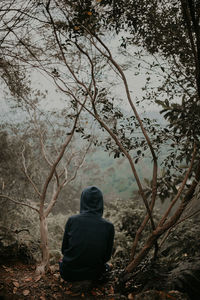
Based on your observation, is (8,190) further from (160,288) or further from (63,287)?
(160,288)

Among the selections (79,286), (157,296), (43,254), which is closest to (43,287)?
(79,286)

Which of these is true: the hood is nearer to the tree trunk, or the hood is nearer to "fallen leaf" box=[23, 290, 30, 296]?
"fallen leaf" box=[23, 290, 30, 296]

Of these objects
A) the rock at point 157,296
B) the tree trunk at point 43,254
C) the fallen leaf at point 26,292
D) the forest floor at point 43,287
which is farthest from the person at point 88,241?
the tree trunk at point 43,254

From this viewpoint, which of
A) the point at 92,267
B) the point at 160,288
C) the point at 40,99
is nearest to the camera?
the point at 160,288

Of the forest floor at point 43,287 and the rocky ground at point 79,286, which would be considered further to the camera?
the forest floor at point 43,287

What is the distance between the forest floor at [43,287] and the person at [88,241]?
0.19 metres

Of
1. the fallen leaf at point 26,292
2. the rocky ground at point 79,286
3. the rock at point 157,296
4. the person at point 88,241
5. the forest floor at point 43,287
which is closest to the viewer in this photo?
the rock at point 157,296

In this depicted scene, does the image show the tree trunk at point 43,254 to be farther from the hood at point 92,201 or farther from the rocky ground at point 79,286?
the hood at point 92,201

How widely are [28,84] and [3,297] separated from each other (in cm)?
Answer: 576

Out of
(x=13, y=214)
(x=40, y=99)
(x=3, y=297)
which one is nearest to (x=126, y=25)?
(x=3, y=297)

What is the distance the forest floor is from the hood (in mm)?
932

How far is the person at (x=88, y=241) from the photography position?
285 cm

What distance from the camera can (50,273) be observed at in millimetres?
4250

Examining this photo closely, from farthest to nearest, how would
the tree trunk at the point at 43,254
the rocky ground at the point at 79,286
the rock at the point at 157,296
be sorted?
the tree trunk at the point at 43,254
the rocky ground at the point at 79,286
the rock at the point at 157,296
